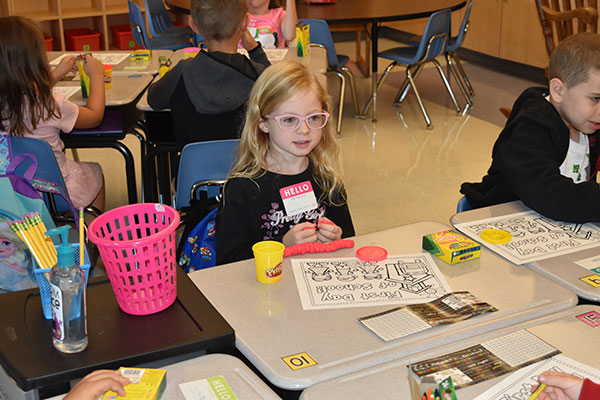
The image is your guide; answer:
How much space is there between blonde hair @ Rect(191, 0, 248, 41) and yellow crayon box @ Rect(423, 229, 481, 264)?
148 cm

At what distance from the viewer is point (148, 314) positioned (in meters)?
1.42

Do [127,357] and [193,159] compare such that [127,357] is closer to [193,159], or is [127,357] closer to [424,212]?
[193,159]

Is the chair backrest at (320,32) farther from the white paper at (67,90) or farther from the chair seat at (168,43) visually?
the white paper at (67,90)

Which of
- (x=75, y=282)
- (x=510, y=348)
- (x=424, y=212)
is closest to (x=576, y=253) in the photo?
(x=510, y=348)

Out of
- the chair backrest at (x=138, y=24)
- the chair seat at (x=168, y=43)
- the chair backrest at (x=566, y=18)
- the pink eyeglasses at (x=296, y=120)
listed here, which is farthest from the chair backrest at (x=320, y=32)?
the pink eyeglasses at (x=296, y=120)

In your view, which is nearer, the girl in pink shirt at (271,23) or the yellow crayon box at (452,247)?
the yellow crayon box at (452,247)

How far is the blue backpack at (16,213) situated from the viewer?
6.84 feet

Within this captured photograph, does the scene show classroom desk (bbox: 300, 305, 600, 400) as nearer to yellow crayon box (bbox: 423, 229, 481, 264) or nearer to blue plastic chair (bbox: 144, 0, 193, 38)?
yellow crayon box (bbox: 423, 229, 481, 264)

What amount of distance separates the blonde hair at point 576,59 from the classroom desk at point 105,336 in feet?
4.29

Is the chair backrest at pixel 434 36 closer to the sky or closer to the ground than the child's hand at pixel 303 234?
closer to the sky

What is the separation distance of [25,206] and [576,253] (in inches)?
62.0

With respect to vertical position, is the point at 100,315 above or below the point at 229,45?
below

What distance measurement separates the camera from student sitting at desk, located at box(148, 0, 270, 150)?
9.14 feet

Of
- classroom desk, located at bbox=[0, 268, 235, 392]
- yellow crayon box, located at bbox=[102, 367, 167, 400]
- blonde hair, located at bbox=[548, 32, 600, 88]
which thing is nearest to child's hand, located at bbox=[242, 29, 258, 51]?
blonde hair, located at bbox=[548, 32, 600, 88]
